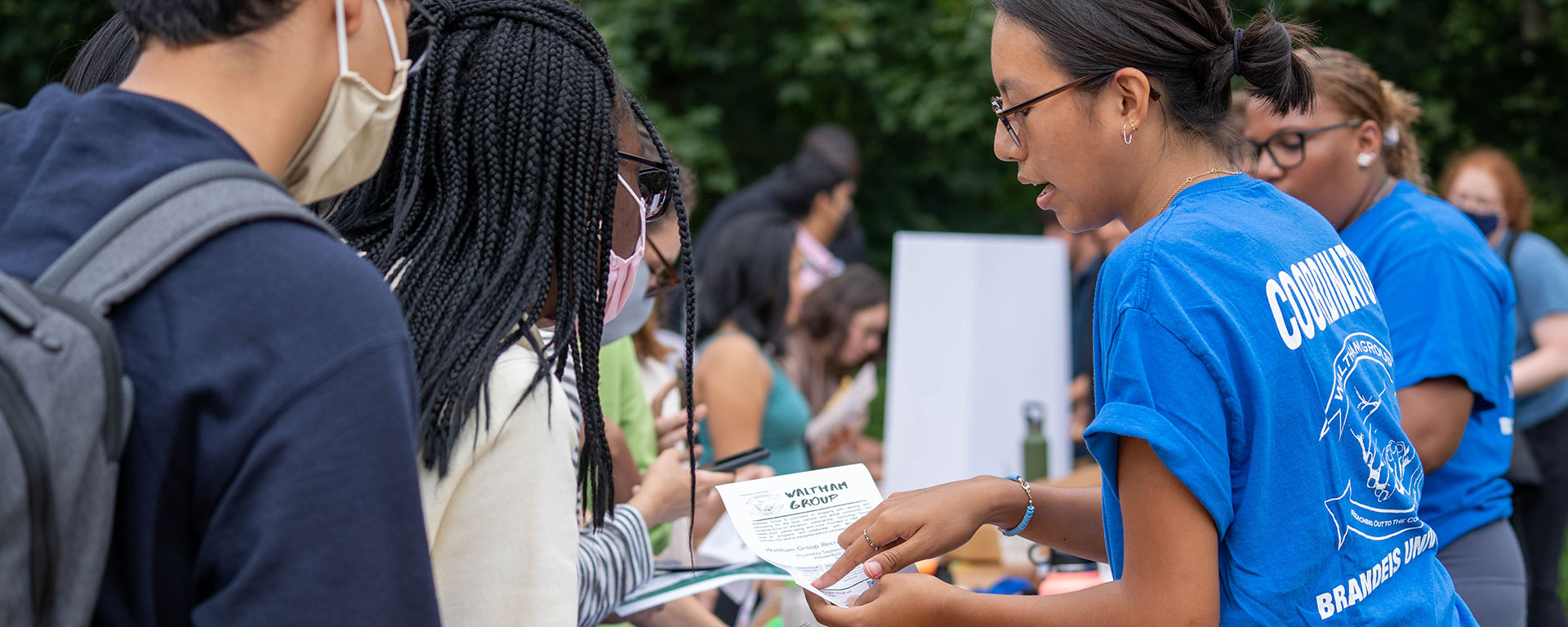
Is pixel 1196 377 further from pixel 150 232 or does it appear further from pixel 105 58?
pixel 105 58

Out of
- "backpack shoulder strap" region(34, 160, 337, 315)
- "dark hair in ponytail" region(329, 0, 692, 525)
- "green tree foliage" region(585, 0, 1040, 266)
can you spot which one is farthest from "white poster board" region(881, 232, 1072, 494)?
"green tree foliage" region(585, 0, 1040, 266)

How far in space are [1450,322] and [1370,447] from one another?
101cm

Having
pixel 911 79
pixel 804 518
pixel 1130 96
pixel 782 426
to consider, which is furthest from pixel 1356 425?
pixel 911 79

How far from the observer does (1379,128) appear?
254 cm

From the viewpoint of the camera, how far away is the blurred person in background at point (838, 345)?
4.95 m

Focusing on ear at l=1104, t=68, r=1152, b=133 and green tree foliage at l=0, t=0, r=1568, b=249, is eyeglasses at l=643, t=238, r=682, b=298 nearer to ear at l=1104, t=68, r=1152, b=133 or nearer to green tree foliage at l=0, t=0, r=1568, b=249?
ear at l=1104, t=68, r=1152, b=133

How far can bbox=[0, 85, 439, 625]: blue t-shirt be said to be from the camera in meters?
0.89

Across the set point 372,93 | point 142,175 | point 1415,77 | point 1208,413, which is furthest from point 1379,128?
point 1415,77

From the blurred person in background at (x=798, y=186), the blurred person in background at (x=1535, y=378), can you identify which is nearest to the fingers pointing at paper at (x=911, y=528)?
the blurred person in background at (x=1535, y=378)

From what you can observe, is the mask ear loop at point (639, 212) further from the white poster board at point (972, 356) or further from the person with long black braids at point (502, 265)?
the white poster board at point (972, 356)

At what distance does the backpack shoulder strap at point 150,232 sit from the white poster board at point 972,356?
12.4ft

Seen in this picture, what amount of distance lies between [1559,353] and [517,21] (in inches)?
152

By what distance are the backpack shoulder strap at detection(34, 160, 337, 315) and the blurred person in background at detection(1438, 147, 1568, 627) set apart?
3517 millimetres

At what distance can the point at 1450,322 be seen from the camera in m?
2.23
